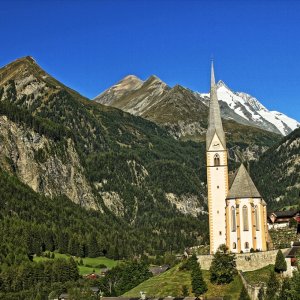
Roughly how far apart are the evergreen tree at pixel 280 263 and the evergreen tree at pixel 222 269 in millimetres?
7847

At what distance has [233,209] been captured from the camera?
146125mm

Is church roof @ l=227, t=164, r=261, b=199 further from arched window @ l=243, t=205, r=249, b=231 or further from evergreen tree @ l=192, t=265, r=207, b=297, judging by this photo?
evergreen tree @ l=192, t=265, r=207, b=297

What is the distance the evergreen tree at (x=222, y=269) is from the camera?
126 meters

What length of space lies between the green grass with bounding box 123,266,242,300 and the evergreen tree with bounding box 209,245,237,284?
3.33ft

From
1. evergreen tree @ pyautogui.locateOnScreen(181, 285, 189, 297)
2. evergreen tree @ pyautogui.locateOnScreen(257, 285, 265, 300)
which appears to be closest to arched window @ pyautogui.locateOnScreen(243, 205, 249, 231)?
evergreen tree @ pyautogui.locateOnScreen(181, 285, 189, 297)

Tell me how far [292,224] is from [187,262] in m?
67.2

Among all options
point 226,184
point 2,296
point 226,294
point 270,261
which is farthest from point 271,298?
point 2,296

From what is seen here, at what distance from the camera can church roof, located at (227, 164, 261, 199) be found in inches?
5743

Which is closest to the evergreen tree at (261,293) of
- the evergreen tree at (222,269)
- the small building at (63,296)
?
the evergreen tree at (222,269)

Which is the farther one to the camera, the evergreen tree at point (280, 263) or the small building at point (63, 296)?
the small building at point (63, 296)

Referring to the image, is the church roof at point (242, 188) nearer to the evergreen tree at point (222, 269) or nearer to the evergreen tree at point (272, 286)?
the evergreen tree at point (222, 269)

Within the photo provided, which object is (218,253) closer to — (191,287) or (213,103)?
(191,287)

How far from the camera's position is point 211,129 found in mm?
157000

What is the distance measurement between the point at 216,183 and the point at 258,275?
28.9 meters
